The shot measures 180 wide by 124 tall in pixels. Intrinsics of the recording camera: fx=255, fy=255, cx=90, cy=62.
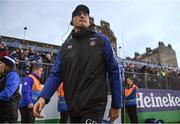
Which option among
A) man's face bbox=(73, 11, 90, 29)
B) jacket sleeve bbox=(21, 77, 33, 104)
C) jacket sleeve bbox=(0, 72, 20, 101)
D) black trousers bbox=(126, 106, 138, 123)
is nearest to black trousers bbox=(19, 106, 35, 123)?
jacket sleeve bbox=(21, 77, 33, 104)

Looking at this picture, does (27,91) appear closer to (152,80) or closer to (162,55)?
(152,80)

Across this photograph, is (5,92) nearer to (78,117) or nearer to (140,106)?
(78,117)

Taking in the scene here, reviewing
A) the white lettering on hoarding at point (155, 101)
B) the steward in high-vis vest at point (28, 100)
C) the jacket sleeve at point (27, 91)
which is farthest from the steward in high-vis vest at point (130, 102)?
the jacket sleeve at point (27, 91)

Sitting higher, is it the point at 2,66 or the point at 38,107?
the point at 2,66

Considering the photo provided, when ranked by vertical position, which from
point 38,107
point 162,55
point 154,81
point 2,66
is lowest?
point 38,107

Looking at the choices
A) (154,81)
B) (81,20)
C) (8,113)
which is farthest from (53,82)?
(154,81)

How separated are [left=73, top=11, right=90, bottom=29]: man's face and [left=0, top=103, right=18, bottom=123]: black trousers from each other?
6.62 ft

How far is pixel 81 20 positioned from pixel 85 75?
2.13ft

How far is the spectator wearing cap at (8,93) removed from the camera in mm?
3953

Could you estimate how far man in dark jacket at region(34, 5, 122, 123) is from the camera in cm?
238

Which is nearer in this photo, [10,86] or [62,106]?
[10,86]

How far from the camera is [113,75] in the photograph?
253cm

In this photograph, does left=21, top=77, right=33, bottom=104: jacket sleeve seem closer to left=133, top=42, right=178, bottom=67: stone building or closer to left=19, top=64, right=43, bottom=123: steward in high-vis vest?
left=19, top=64, right=43, bottom=123: steward in high-vis vest

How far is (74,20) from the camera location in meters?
2.79
